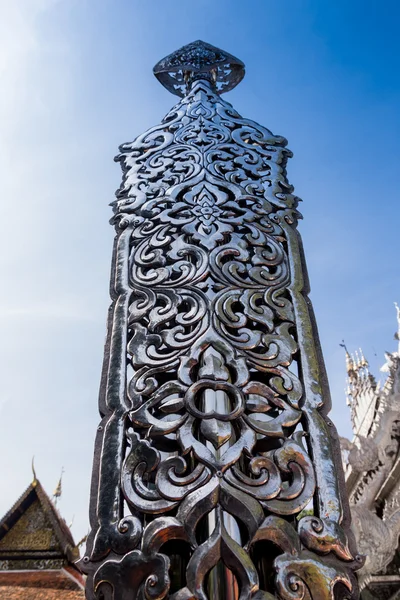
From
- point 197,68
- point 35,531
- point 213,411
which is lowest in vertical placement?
point 35,531

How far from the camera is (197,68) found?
3775 mm

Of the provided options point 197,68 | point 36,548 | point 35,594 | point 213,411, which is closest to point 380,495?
point 35,594

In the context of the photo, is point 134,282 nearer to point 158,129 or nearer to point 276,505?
point 276,505

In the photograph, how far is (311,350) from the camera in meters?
1.88

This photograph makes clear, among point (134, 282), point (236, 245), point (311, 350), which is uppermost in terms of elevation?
point (236, 245)

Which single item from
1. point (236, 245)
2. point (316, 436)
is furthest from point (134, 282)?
point (316, 436)

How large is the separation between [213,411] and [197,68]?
295 cm

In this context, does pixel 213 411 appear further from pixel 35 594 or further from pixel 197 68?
pixel 35 594

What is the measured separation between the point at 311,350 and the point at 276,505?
625mm

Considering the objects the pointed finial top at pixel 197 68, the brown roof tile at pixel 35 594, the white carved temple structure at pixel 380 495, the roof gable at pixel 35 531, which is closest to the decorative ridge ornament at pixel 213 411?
the pointed finial top at pixel 197 68

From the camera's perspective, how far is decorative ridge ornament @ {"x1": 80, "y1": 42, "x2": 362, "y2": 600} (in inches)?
52.4

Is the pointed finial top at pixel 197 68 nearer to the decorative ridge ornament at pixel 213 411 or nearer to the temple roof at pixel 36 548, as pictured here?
the decorative ridge ornament at pixel 213 411

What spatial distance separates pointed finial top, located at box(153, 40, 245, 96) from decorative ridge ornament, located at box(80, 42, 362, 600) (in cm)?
144

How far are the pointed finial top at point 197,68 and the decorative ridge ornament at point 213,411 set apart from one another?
1438 mm
